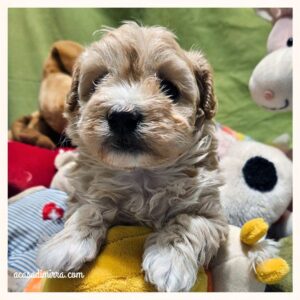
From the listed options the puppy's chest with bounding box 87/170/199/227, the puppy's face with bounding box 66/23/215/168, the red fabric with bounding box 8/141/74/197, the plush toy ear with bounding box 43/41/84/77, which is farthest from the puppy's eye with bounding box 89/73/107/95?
the plush toy ear with bounding box 43/41/84/77

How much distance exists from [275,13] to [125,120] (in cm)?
126

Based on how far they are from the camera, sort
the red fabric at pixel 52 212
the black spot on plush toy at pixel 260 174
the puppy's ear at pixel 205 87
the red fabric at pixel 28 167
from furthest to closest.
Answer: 1. the red fabric at pixel 28 167
2. the black spot on plush toy at pixel 260 174
3. the red fabric at pixel 52 212
4. the puppy's ear at pixel 205 87

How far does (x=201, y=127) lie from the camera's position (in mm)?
1514

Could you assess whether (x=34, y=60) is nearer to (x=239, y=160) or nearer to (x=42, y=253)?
(x=239, y=160)

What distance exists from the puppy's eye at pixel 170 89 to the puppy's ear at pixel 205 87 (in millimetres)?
128

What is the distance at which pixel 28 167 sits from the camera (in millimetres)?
2285

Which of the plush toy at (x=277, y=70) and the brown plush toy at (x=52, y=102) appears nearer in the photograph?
the plush toy at (x=277, y=70)

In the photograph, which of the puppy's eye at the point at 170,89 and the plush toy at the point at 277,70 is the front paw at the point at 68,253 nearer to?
the puppy's eye at the point at 170,89

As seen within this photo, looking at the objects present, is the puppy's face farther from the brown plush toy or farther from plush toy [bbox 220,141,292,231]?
the brown plush toy

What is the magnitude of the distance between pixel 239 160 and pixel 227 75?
953 millimetres

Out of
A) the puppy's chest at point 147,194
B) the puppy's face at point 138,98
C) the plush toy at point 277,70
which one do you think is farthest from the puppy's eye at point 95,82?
the plush toy at point 277,70

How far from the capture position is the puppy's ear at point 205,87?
5.01ft

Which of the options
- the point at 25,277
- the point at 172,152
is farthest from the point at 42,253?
the point at 172,152

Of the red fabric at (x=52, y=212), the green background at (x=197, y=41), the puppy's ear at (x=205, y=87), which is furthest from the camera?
the green background at (x=197, y=41)
